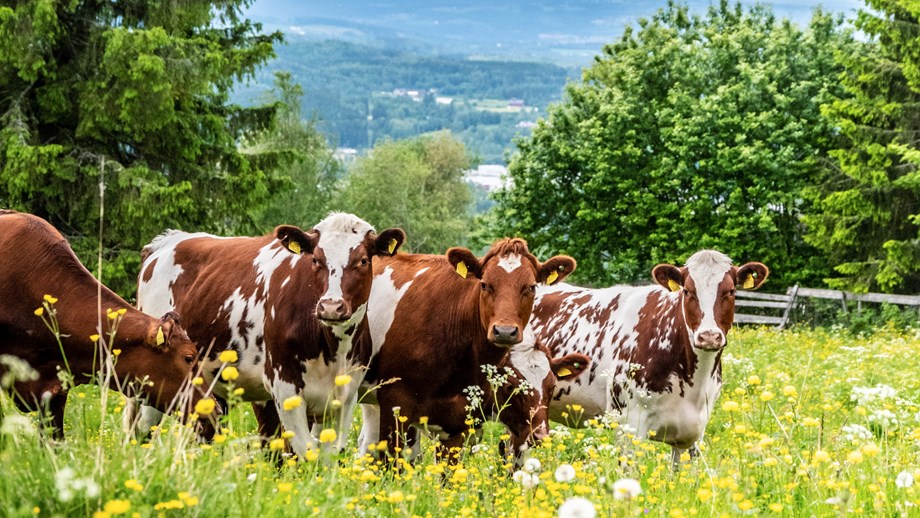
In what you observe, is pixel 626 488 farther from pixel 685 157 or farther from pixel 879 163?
pixel 685 157

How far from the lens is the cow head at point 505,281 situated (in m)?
7.16

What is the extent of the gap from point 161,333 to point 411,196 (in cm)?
6440

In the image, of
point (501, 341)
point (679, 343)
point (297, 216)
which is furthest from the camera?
point (297, 216)

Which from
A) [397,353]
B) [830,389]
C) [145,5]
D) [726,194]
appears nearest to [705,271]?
[397,353]

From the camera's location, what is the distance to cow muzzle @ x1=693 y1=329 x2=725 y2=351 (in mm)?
7559

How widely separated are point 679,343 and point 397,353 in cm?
235

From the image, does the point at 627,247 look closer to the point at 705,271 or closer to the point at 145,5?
the point at 145,5

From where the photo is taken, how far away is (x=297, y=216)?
60594mm

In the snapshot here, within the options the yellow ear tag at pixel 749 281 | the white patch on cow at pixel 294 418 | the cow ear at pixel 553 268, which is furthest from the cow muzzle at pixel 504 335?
the yellow ear tag at pixel 749 281

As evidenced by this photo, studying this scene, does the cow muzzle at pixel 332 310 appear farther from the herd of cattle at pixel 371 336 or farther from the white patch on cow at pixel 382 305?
the white patch on cow at pixel 382 305

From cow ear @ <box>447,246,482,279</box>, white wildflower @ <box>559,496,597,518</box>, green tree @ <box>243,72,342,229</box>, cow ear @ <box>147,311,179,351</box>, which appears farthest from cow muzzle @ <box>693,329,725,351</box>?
green tree @ <box>243,72,342,229</box>

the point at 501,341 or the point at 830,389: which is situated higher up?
the point at 501,341

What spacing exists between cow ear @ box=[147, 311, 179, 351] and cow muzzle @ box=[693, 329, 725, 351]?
374 centimetres

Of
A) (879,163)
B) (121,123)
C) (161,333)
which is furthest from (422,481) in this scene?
(879,163)
